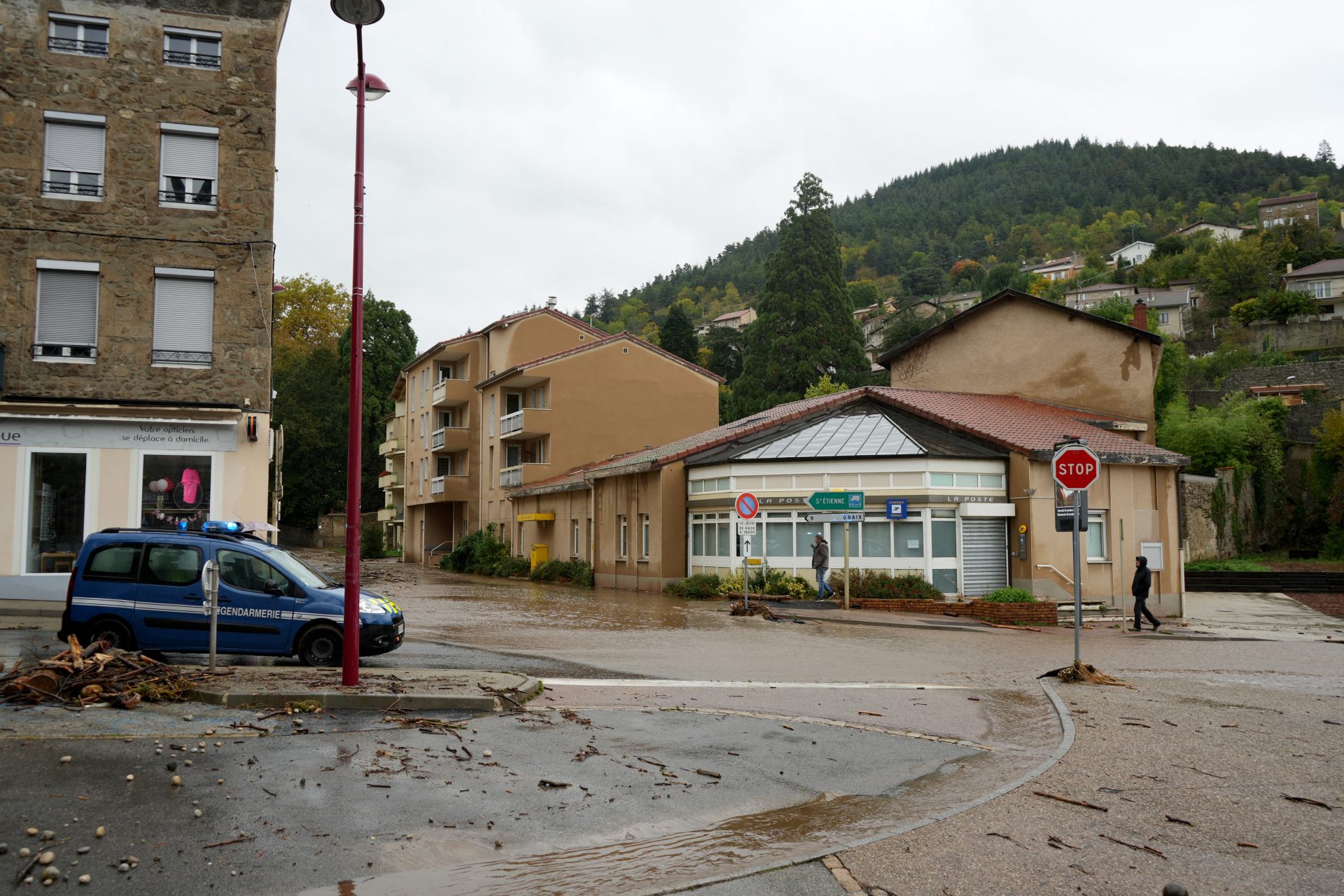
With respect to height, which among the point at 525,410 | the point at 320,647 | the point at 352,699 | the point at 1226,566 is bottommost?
the point at 1226,566

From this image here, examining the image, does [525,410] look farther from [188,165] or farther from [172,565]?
[172,565]

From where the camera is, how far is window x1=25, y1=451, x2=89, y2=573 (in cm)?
2050

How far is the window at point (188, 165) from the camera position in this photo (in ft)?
71.0

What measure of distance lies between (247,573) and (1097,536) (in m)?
22.2

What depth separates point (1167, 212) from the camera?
523 feet

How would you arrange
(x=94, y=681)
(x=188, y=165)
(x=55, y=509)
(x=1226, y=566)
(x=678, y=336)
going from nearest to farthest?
1. (x=94, y=681)
2. (x=55, y=509)
3. (x=188, y=165)
4. (x=1226, y=566)
5. (x=678, y=336)

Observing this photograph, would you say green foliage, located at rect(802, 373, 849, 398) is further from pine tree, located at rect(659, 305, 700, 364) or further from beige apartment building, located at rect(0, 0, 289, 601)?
beige apartment building, located at rect(0, 0, 289, 601)

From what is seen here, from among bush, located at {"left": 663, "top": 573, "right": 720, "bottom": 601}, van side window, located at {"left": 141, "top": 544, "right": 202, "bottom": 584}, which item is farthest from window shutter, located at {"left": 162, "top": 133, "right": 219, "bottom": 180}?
bush, located at {"left": 663, "top": 573, "right": 720, "bottom": 601}

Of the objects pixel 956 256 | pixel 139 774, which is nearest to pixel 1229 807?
pixel 139 774

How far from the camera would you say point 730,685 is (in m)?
12.6

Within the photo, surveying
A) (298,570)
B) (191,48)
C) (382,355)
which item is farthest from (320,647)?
(382,355)

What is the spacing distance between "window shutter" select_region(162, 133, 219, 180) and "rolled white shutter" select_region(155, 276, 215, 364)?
7.38 ft

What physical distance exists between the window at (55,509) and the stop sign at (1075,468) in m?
18.2

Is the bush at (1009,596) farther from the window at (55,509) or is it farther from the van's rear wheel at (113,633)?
the window at (55,509)
